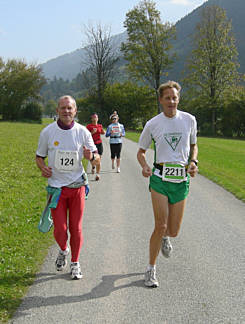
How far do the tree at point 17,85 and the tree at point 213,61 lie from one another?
1284 inches

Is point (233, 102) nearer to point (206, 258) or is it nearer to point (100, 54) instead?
point (100, 54)

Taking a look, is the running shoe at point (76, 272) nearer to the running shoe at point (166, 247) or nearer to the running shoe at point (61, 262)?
the running shoe at point (61, 262)

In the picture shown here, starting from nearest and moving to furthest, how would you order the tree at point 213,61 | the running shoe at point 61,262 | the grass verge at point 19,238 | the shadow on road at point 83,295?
1. the shadow on road at point 83,295
2. the grass verge at point 19,238
3. the running shoe at point 61,262
4. the tree at point 213,61

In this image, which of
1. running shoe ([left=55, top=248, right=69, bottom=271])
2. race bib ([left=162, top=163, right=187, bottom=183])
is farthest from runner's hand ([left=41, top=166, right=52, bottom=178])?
race bib ([left=162, top=163, right=187, bottom=183])

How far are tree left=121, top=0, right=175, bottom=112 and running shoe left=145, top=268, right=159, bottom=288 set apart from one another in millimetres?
47520

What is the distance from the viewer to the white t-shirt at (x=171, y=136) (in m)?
Result: 4.11

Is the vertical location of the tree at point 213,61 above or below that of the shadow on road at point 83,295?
above

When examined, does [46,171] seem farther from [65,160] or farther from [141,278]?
[141,278]

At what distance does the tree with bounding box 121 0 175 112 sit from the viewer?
49719mm

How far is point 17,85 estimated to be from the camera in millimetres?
67688

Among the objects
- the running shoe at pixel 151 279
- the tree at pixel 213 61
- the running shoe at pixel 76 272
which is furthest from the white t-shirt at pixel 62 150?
the tree at pixel 213 61

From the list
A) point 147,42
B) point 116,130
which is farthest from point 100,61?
point 116,130

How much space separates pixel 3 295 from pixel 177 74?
576 feet

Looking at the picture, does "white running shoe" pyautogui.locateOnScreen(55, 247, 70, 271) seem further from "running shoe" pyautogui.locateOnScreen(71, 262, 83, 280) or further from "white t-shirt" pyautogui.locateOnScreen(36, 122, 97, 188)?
"white t-shirt" pyautogui.locateOnScreen(36, 122, 97, 188)
